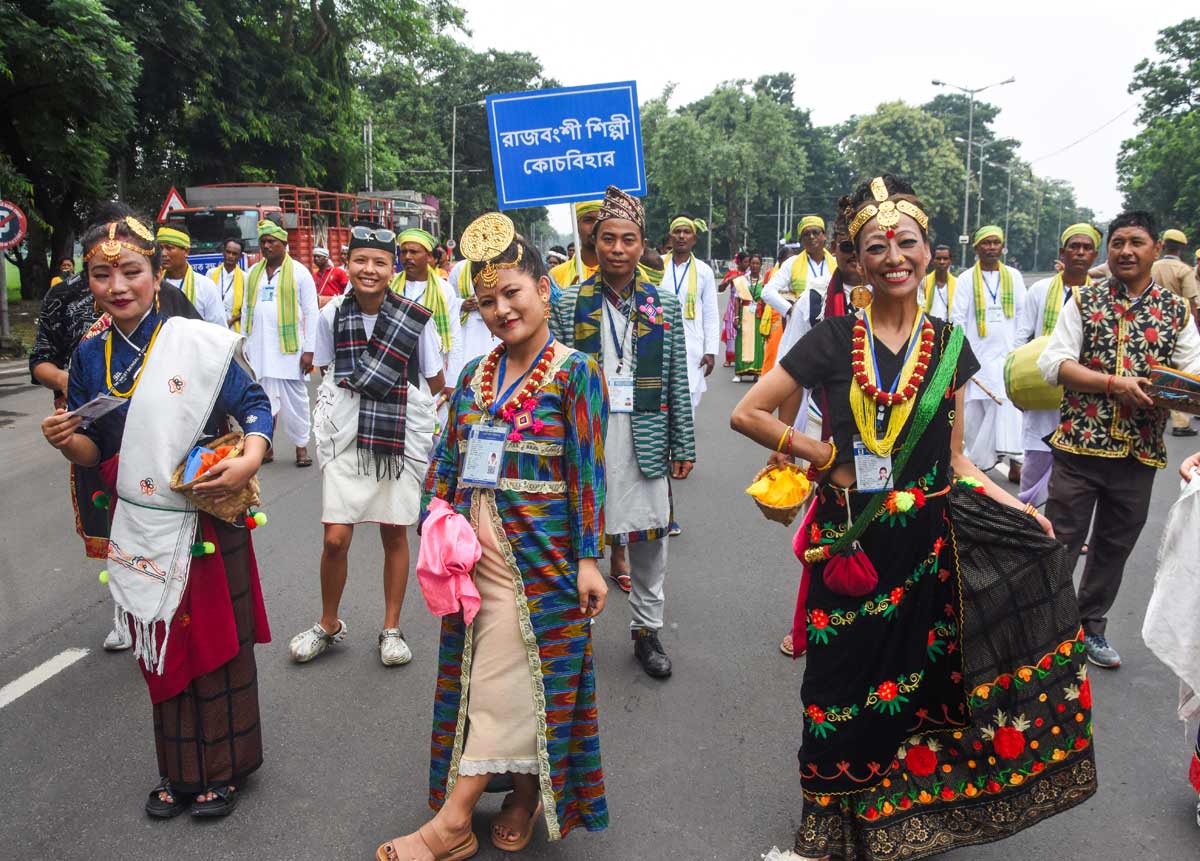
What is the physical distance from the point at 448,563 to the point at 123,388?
4.34 feet

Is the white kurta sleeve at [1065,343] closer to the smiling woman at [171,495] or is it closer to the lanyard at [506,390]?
the lanyard at [506,390]

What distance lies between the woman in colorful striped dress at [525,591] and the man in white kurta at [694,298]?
491 cm

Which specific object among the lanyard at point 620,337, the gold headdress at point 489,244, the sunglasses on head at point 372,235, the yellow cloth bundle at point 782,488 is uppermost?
the sunglasses on head at point 372,235

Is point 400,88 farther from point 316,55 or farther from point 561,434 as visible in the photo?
point 561,434

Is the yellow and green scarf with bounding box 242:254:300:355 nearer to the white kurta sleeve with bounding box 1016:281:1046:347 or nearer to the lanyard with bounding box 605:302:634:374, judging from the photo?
the lanyard with bounding box 605:302:634:374

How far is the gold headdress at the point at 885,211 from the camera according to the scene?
9.01 feet

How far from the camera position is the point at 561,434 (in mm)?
2906

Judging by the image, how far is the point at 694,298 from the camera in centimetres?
852

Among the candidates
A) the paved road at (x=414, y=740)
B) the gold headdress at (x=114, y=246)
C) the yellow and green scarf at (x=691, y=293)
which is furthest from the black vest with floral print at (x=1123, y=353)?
the yellow and green scarf at (x=691, y=293)

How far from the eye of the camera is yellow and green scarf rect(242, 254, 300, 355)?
8688mm

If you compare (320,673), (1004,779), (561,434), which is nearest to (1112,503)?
(1004,779)

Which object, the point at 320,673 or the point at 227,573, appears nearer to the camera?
the point at 227,573

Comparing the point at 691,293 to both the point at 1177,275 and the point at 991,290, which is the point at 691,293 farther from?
the point at 1177,275

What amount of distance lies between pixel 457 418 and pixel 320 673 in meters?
1.93
